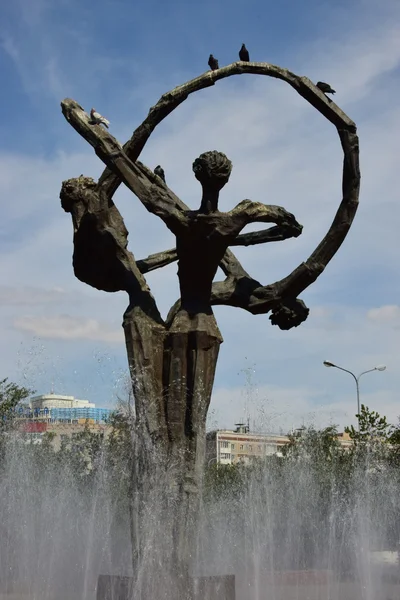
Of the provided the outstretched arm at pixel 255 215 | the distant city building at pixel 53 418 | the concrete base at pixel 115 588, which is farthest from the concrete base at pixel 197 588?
the distant city building at pixel 53 418

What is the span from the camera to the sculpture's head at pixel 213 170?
771 centimetres

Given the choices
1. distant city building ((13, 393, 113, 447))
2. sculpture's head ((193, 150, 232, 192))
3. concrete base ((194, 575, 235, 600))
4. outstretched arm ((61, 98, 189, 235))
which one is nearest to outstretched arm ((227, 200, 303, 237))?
sculpture's head ((193, 150, 232, 192))

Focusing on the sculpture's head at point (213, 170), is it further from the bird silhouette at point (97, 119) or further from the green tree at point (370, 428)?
the green tree at point (370, 428)

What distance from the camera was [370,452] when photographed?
80.8 ft

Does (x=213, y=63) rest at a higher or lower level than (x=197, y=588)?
higher

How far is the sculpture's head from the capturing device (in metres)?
7.71

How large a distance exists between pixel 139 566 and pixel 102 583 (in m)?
0.35

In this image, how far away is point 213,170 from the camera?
7711 mm

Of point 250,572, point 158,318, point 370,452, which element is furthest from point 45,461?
point 370,452

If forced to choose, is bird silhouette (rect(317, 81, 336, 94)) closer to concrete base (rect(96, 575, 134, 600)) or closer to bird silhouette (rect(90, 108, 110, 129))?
bird silhouette (rect(90, 108, 110, 129))

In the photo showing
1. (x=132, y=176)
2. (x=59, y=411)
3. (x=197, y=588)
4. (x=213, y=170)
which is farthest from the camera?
(x=59, y=411)

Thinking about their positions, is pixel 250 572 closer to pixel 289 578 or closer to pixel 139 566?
pixel 289 578

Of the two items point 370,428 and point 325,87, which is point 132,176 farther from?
point 370,428

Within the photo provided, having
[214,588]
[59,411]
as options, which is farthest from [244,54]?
[59,411]
